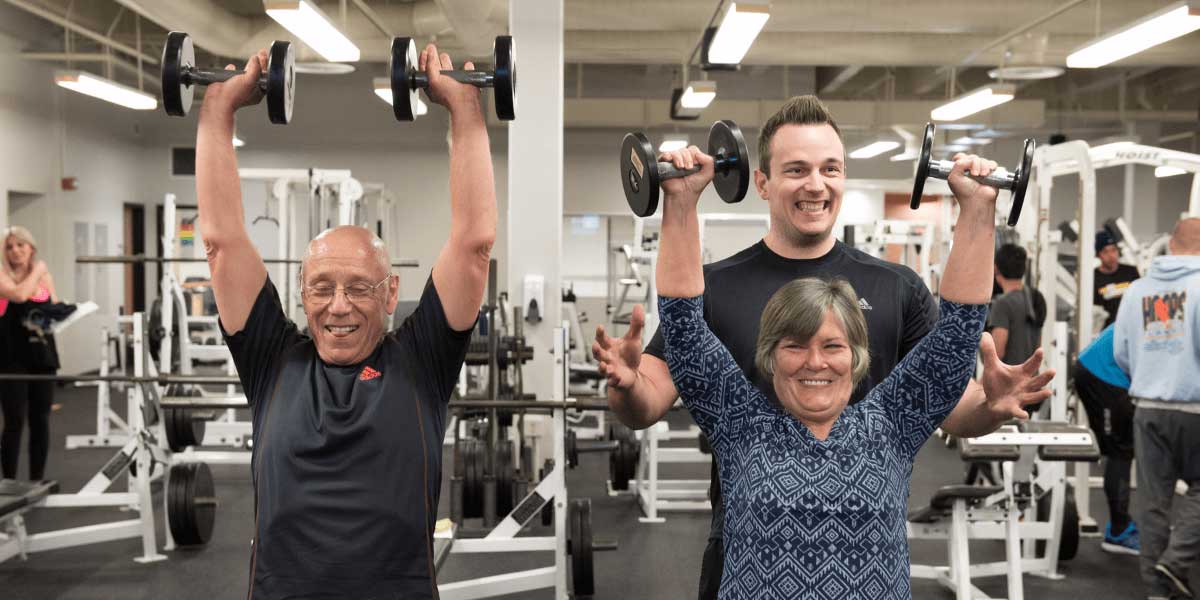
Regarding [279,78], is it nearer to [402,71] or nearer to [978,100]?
[402,71]

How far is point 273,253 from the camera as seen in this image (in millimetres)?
11758

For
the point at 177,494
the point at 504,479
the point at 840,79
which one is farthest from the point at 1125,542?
the point at 840,79

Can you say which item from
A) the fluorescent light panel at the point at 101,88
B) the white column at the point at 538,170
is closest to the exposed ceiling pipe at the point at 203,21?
the fluorescent light panel at the point at 101,88

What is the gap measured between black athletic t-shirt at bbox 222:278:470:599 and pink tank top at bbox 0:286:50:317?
4022 millimetres

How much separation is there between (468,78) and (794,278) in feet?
2.14

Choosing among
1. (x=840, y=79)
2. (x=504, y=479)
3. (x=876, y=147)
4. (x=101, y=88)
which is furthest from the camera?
(x=840, y=79)

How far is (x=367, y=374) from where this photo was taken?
1.56 metres

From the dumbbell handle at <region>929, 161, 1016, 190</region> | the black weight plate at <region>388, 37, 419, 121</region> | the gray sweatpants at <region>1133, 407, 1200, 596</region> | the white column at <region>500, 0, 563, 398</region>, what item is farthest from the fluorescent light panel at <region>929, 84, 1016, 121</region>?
the black weight plate at <region>388, 37, 419, 121</region>

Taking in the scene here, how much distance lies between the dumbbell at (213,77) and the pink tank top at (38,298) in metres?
3.90

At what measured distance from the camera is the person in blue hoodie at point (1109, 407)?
4207 mm

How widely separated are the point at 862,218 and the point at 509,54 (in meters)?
11.3

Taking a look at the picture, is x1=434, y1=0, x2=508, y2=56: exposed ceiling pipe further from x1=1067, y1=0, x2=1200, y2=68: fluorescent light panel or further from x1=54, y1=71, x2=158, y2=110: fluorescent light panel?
x1=1067, y1=0, x2=1200, y2=68: fluorescent light panel

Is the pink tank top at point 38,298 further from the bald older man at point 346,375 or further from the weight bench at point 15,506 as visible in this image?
the bald older man at point 346,375

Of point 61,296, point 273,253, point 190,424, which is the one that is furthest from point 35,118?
point 190,424
